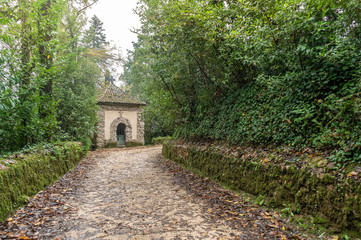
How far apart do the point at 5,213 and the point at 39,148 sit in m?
2.55

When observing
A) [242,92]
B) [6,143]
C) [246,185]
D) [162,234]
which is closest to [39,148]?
[6,143]

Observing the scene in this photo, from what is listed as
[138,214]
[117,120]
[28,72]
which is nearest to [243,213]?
[138,214]

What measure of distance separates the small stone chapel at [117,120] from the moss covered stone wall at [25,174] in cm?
1110

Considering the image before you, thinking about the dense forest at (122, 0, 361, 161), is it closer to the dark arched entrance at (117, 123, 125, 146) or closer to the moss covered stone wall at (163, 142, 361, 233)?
the moss covered stone wall at (163, 142, 361, 233)

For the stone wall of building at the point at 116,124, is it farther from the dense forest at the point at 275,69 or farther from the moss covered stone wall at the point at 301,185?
the moss covered stone wall at the point at 301,185

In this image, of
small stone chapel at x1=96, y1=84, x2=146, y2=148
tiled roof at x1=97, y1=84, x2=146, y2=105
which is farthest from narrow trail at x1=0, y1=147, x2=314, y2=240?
tiled roof at x1=97, y1=84, x2=146, y2=105

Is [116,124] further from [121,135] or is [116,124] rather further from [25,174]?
[25,174]

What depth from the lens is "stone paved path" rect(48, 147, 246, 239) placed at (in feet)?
9.49

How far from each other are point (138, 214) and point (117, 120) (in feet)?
49.8

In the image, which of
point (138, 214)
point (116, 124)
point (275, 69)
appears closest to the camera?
point (138, 214)

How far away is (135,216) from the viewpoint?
3492 mm

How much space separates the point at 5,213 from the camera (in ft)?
10.4

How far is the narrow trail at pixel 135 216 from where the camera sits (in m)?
2.87

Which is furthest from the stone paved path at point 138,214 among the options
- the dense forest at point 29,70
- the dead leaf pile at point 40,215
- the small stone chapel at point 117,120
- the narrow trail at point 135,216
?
the small stone chapel at point 117,120
